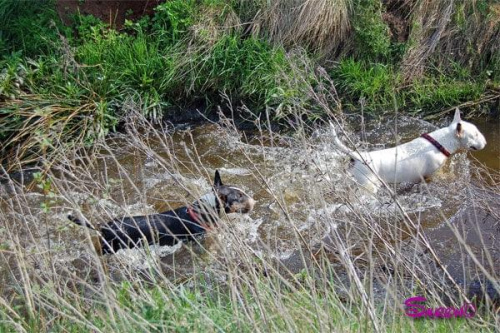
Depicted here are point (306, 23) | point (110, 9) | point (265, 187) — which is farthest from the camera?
point (110, 9)

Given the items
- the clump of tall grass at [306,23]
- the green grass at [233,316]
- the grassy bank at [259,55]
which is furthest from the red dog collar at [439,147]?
the green grass at [233,316]

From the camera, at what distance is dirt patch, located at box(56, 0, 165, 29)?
25.4ft

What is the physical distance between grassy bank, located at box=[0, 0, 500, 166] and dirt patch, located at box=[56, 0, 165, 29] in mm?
218

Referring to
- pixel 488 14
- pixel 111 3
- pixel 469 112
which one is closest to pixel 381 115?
pixel 469 112

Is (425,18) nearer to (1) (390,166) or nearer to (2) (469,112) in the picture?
(2) (469,112)

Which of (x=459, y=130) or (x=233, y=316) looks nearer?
(x=233, y=316)

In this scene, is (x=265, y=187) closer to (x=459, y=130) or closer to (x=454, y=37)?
(x=459, y=130)

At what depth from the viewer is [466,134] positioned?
573 centimetres

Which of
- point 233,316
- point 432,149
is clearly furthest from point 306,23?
point 233,316

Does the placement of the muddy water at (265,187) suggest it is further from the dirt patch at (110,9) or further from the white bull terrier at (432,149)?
the dirt patch at (110,9)

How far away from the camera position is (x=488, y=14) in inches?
282

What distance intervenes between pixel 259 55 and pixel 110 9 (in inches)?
73.5

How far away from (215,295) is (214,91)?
3.71m

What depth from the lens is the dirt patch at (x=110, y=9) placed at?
7.75 metres
